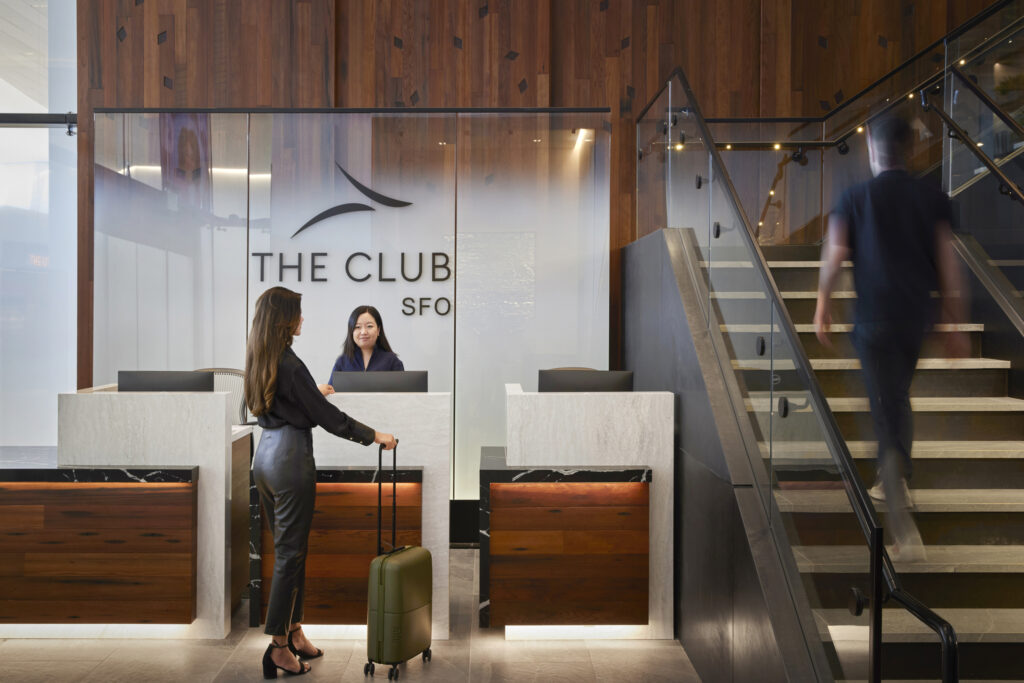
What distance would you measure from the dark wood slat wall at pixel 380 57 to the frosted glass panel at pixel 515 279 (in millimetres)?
639

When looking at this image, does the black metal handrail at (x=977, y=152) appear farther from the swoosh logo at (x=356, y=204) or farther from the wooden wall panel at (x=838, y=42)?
the swoosh logo at (x=356, y=204)

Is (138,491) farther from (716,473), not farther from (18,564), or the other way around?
(716,473)

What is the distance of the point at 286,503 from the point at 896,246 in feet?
9.38

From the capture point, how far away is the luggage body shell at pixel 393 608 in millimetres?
3643

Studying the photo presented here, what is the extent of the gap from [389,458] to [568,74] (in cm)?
421

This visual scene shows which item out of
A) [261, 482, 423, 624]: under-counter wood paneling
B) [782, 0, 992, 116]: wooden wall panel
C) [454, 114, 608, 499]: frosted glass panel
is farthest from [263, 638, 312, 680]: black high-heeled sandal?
[782, 0, 992, 116]: wooden wall panel

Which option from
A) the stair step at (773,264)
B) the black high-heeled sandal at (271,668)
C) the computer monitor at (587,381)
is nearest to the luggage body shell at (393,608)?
the black high-heeled sandal at (271,668)

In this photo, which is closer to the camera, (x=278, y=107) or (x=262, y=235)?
(x=262, y=235)

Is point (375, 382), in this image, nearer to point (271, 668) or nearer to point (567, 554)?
point (567, 554)

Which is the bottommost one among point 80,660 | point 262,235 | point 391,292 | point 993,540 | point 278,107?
point 80,660

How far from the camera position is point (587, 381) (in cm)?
452

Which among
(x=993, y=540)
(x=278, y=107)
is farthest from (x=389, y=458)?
(x=278, y=107)

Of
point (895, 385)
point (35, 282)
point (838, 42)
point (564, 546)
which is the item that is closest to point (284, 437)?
point (564, 546)

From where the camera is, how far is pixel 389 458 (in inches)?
171
